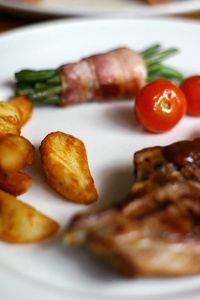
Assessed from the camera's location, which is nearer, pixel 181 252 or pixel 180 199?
pixel 181 252

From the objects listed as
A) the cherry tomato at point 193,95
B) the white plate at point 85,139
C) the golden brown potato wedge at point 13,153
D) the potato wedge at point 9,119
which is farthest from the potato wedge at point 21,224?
the cherry tomato at point 193,95

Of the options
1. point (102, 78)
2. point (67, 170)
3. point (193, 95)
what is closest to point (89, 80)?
point (102, 78)

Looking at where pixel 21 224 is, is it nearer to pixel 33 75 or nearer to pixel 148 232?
pixel 148 232

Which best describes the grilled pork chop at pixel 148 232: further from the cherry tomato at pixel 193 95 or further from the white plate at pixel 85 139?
the cherry tomato at pixel 193 95

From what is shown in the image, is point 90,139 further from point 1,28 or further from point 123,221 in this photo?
point 1,28

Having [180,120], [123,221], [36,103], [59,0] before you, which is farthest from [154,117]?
[59,0]

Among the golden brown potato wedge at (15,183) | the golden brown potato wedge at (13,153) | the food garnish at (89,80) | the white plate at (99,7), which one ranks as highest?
the white plate at (99,7)
